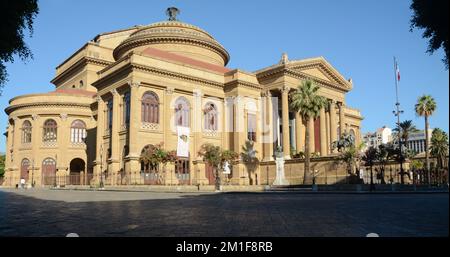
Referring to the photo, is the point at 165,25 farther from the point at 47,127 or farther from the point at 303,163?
the point at 303,163

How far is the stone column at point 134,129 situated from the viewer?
138 feet

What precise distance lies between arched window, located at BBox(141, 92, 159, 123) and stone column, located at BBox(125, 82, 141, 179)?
86cm

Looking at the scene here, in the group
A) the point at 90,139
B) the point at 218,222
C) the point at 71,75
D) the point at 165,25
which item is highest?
the point at 165,25

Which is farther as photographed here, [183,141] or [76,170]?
[76,170]

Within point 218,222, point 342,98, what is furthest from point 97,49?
point 218,222

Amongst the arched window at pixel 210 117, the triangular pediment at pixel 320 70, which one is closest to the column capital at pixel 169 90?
the arched window at pixel 210 117

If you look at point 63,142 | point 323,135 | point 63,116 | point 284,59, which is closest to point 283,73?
point 284,59

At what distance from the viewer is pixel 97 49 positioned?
64.1m

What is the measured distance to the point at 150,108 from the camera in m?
44.7

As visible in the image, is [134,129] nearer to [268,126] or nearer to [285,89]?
[268,126]

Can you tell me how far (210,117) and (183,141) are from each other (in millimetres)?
6641

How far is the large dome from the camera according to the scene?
55.0m

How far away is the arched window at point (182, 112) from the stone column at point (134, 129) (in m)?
4.79
